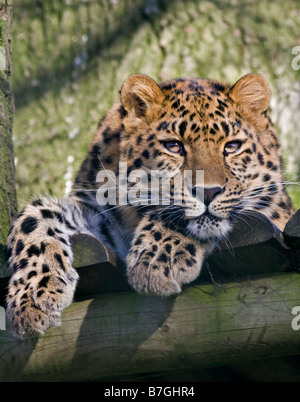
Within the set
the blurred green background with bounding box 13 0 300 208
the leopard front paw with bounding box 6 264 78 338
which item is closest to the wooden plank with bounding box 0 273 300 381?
the leopard front paw with bounding box 6 264 78 338

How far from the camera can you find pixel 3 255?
375 cm

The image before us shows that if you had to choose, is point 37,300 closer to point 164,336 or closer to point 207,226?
point 164,336

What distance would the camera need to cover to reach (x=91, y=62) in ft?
23.8

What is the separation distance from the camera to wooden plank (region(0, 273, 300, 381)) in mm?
3104

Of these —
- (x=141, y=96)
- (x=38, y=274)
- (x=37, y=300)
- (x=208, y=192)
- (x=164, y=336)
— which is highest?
(x=141, y=96)

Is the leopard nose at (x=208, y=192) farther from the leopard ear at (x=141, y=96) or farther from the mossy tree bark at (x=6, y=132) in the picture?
the mossy tree bark at (x=6, y=132)

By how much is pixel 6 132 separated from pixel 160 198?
1.48 meters

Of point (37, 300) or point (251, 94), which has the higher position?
point (251, 94)

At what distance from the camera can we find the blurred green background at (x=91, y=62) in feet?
23.3

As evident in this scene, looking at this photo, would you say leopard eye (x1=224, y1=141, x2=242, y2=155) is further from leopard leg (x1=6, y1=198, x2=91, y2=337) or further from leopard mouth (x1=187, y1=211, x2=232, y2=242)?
leopard leg (x1=6, y1=198, x2=91, y2=337)

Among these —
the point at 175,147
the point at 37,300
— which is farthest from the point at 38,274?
the point at 175,147

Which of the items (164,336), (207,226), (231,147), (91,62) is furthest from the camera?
(91,62)

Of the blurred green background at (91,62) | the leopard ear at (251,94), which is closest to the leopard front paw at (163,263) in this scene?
the leopard ear at (251,94)

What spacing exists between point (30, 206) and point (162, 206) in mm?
865
